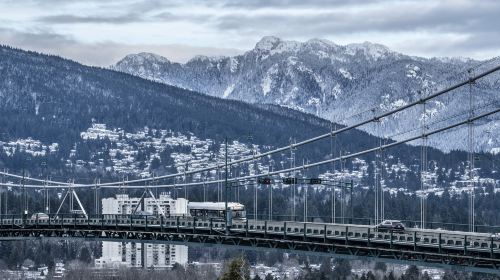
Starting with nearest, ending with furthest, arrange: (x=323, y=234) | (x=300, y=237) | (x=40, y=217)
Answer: (x=323, y=234) < (x=300, y=237) < (x=40, y=217)

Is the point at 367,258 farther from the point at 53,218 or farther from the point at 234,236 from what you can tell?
the point at 53,218

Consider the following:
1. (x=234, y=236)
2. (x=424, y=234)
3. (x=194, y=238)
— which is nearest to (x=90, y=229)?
(x=194, y=238)

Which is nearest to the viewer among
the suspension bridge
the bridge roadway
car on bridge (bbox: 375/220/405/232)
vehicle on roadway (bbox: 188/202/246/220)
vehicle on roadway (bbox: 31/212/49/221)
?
the bridge roadway

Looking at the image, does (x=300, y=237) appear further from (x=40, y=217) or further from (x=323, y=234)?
(x=40, y=217)

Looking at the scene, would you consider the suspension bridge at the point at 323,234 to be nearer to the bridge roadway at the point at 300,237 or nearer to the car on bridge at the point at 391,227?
the bridge roadway at the point at 300,237

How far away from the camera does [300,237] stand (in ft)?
393

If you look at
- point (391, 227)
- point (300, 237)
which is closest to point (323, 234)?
point (300, 237)

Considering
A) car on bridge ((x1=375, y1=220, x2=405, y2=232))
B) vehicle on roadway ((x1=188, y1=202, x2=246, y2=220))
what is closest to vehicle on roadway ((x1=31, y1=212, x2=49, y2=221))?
vehicle on roadway ((x1=188, y1=202, x2=246, y2=220))

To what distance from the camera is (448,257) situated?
340 feet

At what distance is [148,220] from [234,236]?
67.2 ft

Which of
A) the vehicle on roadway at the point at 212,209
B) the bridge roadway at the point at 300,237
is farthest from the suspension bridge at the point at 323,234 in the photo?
the vehicle on roadway at the point at 212,209

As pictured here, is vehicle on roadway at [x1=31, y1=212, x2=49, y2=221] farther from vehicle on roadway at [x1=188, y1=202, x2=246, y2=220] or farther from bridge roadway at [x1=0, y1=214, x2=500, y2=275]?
vehicle on roadway at [x1=188, y1=202, x2=246, y2=220]

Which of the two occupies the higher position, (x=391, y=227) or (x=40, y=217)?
(x=40, y=217)

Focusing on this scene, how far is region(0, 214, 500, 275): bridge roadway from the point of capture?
10206 cm
